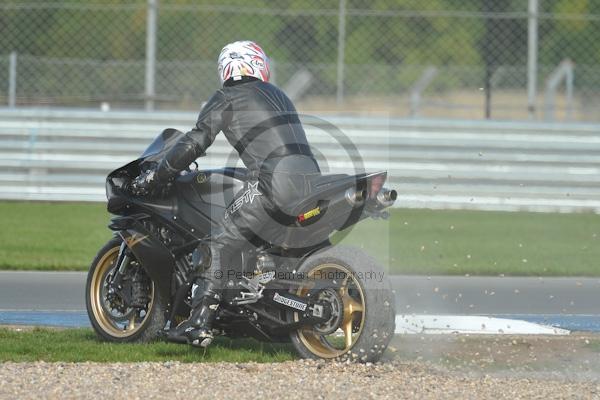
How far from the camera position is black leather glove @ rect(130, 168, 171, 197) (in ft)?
22.1

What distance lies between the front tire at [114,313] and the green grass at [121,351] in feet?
0.31

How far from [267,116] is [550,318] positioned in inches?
131

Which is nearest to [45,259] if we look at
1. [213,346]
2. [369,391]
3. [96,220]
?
[96,220]

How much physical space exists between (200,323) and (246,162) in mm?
989

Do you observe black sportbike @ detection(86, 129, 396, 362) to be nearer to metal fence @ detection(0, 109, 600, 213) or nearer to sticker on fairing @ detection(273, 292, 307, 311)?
sticker on fairing @ detection(273, 292, 307, 311)

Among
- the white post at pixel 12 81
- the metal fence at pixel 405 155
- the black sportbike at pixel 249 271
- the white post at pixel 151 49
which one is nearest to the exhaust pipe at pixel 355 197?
the black sportbike at pixel 249 271

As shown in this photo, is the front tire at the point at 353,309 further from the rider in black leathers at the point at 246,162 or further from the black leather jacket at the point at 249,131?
the black leather jacket at the point at 249,131

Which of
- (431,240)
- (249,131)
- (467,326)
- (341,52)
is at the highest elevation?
(341,52)

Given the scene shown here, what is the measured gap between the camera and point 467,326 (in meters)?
8.08

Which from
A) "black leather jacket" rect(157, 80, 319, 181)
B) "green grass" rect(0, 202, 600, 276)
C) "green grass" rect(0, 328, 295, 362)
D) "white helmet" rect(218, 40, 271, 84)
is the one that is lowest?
"green grass" rect(0, 328, 295, 362)

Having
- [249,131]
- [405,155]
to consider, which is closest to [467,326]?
[249,131]

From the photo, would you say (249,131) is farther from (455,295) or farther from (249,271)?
(455,295)

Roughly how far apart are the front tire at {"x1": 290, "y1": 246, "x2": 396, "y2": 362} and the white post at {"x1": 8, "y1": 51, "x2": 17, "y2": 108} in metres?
9.56

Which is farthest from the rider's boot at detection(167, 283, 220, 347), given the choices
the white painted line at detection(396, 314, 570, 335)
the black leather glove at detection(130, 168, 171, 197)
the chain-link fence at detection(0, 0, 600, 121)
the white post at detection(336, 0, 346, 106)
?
the white post at detection(336, 0, 346, 106)
